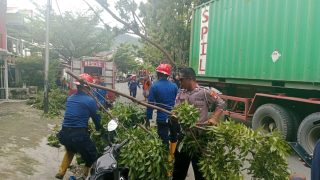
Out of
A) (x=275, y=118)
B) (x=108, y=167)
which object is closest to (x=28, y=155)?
(x=108, y=167)

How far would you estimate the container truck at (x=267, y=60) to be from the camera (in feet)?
23.5

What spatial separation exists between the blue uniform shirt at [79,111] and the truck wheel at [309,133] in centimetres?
416

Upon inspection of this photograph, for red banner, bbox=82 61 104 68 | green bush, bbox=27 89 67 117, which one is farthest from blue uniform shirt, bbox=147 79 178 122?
red banner, bbox=82 61 104 68

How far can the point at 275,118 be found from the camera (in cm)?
796

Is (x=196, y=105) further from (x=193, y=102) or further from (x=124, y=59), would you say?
(x=124, y=59)

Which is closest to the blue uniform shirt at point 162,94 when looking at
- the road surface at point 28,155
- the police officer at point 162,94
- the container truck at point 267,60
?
the police officer at point 162,94

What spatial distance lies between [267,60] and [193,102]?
4.28 m

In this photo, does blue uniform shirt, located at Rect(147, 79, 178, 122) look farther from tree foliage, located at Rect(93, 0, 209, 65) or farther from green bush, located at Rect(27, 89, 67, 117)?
tree foliage, located at Rect(93, 0, 209, 65)

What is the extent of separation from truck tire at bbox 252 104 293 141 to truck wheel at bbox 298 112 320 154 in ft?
1.13

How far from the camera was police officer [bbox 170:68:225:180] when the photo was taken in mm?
4520

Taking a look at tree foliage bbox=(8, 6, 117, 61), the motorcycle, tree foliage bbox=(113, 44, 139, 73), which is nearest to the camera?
the motorcycle

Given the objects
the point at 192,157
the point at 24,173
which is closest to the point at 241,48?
the point at 192,157

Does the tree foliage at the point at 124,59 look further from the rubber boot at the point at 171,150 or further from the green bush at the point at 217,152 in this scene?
the green bush at the point at 217,152

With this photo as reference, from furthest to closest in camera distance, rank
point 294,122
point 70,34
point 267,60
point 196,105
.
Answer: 1. point 70,34
2. point 267,60
3. point 294,122
4. point 196,105
